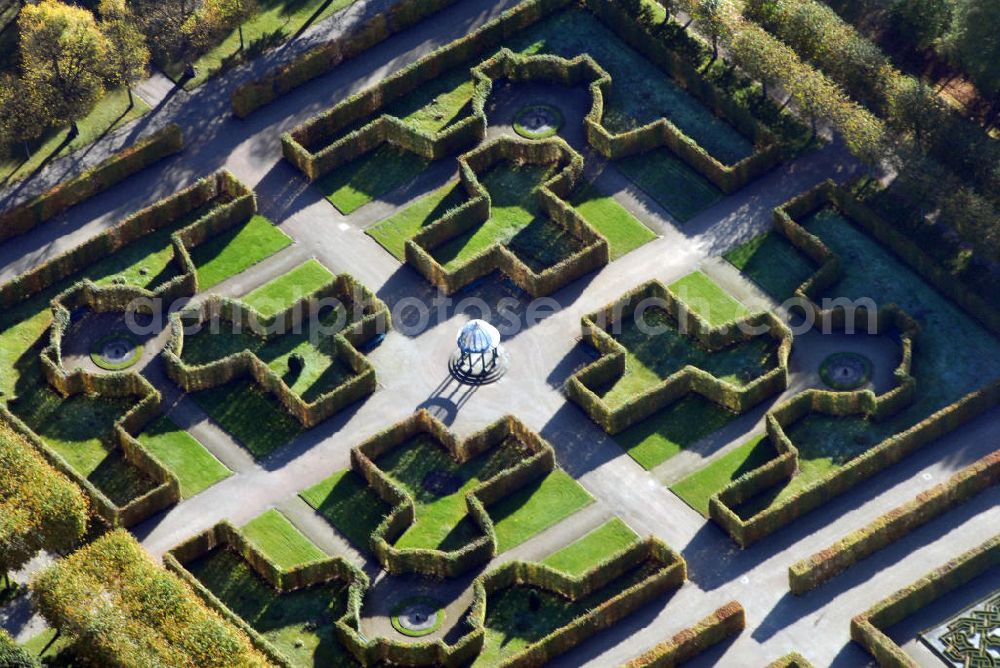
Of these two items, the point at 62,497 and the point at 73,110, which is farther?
the point at 73,110

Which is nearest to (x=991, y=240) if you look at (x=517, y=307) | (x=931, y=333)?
(x=931, y=333)

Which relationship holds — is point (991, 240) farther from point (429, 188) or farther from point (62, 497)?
point (62, 497)

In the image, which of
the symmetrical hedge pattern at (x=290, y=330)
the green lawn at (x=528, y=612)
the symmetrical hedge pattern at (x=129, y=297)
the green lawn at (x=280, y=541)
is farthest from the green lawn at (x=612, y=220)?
the green lawn at (x=280, y=541)

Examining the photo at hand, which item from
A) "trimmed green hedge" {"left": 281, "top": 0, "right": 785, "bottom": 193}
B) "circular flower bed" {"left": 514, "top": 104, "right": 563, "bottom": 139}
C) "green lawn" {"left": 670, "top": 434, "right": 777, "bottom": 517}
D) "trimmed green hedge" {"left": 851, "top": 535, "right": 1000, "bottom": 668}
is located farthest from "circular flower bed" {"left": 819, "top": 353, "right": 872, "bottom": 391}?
"circular flower bed" {"left": 514, "top": 104, "right": 563, "bottom": 139}

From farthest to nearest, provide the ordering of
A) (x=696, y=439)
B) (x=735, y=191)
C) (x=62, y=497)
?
(x=735, y=191) < (x=696, y=439) < (x=62, y=497)

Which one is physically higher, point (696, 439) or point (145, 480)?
point (696, 439)

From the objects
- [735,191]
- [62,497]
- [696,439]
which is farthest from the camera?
[735,191]

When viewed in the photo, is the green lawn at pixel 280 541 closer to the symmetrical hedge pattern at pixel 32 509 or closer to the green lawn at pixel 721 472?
the symmetrical hedge pattern at pixel 32 509
